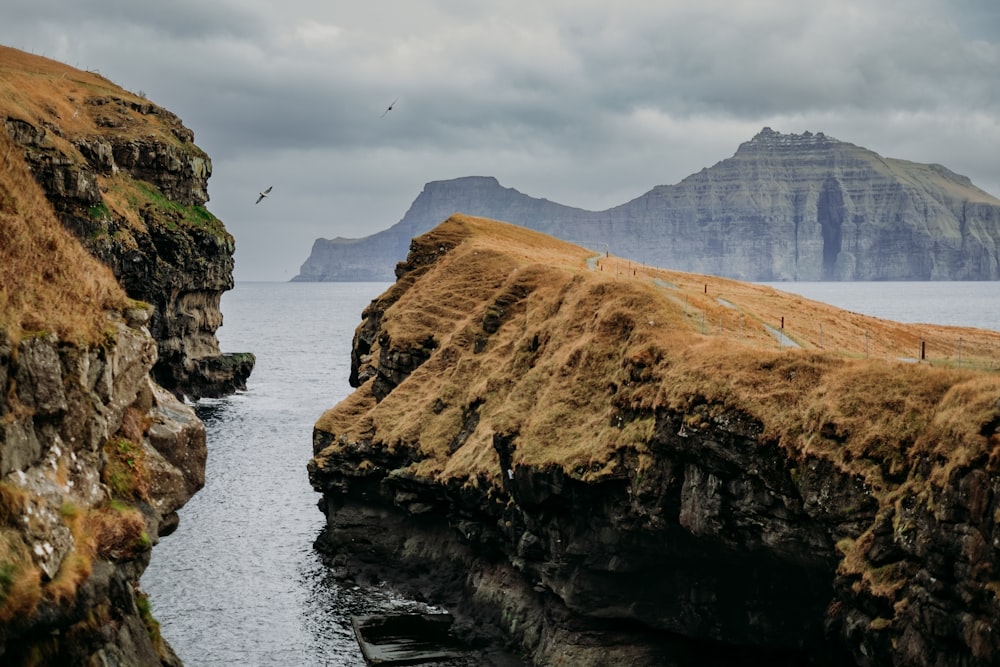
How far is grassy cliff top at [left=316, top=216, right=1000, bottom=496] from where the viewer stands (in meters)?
43.4

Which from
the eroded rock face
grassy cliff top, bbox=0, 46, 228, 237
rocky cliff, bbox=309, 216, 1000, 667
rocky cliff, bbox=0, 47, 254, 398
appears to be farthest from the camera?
the eroded rock face

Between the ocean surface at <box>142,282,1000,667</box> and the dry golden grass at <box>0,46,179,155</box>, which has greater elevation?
the dry golden grass at <box>0,46,179,155</box>

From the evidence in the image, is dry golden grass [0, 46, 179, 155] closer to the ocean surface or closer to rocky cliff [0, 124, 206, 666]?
the ocean surface

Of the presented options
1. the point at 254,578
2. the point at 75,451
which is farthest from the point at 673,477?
the point at 254,578

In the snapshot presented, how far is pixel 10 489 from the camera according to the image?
97.1 feet

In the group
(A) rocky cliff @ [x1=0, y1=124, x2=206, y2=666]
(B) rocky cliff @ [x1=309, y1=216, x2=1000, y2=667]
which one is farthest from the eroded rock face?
(A) rocky cliff @ [x1=0, y1=124, x2=206, y2=666]

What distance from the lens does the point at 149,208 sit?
137 metres

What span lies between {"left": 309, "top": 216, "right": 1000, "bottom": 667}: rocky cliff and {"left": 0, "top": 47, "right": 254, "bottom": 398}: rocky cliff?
154 feet

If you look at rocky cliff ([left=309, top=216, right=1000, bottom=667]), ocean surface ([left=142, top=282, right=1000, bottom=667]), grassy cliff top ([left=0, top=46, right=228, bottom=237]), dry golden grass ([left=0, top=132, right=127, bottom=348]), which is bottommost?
ocean surface ([left=142, top=282, right=1000, bottom=667])

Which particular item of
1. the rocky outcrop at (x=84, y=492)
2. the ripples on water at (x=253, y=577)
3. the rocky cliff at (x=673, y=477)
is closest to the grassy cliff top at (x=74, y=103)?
the ripples on water at (x=253, y=577)

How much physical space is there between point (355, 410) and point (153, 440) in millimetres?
47064

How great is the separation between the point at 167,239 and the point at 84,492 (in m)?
107

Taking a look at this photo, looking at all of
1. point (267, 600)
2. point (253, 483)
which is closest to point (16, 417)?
point (267, 600)

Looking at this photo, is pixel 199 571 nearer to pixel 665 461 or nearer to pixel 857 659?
pixel 665 461
